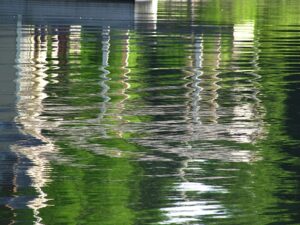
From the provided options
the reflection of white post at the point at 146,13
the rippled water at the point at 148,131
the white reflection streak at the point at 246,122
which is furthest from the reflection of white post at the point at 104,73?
the reflection of white post at the point at 146,13

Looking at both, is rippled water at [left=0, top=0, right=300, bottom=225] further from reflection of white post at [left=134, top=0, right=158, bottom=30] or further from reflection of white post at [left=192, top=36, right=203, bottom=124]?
reflection of white post at [left=134, top=0, right=158, bottom=30]

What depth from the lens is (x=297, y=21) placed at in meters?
45.2

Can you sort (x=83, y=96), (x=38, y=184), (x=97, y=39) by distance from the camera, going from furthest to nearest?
(x=97, y=39), (x=83, y=96), (x=38, y=184)

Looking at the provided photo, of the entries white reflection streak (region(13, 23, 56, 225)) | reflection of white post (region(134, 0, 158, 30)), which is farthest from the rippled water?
reflection of white post (region(134, 0, 158, 30))

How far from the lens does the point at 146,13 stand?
47188mm

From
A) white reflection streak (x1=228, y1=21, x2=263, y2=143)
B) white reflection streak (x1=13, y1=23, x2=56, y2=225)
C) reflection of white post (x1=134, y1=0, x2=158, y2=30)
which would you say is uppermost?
reflection of white post (x1=134, y1=0, x2=158, y2=30)

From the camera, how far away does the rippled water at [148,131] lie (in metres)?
10.4

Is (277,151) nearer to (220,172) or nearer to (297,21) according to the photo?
(220,172)

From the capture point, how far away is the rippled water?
10359 mm

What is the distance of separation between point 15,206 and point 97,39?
22.2 meters

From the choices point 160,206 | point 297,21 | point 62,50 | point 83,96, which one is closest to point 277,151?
point 160,206

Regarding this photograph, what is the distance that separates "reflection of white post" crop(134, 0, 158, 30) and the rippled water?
8.43 m

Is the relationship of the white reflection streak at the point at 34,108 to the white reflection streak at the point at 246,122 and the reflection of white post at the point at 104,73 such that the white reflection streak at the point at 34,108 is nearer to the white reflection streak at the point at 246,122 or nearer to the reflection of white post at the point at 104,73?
the reflection of white post at the point at 104,73

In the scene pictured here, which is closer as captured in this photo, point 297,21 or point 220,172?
point 220,172
